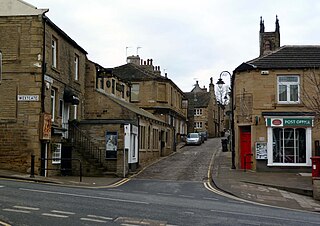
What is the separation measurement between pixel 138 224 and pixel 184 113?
55717 mm

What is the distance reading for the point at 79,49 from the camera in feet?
99.9

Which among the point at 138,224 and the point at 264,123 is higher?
the point at 264,123

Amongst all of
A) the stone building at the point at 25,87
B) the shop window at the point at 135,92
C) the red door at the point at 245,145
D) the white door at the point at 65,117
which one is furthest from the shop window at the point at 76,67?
the shop window at the point at 135,92

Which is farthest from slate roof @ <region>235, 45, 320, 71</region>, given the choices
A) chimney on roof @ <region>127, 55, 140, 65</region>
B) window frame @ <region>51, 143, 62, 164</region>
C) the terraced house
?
chimney on roof @ <region>127, 55, 140, 65</region>

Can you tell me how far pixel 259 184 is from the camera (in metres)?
22.6

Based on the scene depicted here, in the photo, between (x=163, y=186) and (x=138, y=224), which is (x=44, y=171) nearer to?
(x=163, y=186)

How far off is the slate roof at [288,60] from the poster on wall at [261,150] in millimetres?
4707

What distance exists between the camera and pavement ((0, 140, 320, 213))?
1819 cm

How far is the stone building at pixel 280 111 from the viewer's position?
28016 mm

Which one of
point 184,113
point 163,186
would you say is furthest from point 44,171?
point 184,113

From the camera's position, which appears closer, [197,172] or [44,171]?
[44,171]

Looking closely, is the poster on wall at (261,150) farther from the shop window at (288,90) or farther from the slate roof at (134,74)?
the slate roof at (134,74)

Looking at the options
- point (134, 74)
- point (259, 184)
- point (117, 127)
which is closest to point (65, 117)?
point (117, 127)

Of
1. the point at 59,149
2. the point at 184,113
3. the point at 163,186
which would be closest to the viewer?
the point at 163,186
